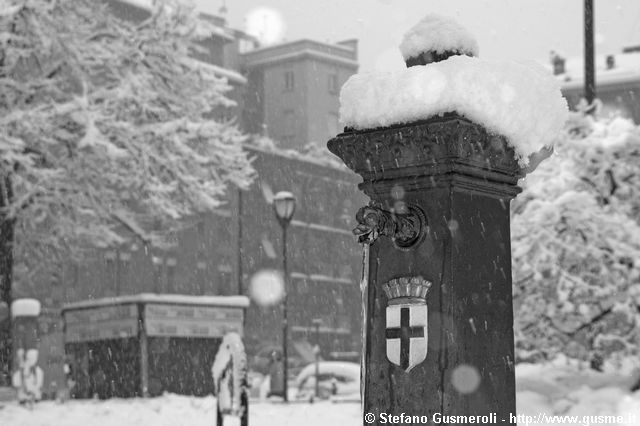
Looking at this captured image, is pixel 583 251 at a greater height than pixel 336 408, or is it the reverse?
pixel 583 251

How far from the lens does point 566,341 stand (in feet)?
51.6

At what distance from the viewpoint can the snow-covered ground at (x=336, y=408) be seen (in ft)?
41.6

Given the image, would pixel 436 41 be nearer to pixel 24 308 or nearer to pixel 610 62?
pixel 24 308

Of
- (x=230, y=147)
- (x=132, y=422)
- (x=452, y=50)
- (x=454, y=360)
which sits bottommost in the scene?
(x=132, y=422)

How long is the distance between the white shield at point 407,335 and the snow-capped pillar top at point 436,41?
1.24 metres

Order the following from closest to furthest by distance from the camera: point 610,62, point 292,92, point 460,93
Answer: point 460,93, point 610,62, point 292,92

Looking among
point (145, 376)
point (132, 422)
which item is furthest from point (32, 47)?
point (132, 422)

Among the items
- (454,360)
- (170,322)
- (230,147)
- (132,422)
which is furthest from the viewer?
(230,147)

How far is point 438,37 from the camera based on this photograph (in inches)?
195

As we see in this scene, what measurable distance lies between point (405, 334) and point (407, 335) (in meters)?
0.01

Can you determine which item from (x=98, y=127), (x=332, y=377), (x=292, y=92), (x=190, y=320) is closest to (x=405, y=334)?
(x=98, y=127)

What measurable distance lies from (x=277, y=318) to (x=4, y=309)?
98.0 feet

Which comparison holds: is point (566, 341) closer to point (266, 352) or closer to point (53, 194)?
point (53, 194)

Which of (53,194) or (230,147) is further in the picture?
(230,147)
